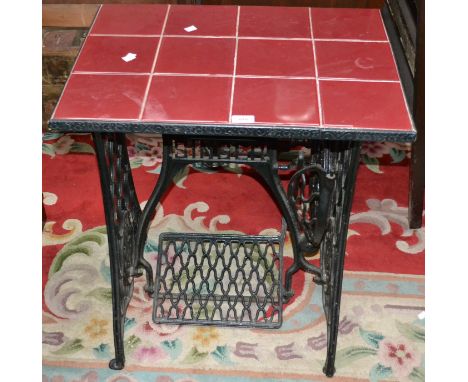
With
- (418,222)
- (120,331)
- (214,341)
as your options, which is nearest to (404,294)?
(418,222)

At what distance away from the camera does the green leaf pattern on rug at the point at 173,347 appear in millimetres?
2207

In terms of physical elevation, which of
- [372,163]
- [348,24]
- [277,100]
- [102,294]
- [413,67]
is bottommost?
[102,294]

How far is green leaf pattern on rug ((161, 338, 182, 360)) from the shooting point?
→ 2207 millimetres

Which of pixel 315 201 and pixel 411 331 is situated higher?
pixel 315 201

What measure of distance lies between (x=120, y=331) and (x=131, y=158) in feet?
3.58

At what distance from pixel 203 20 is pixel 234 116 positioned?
22.0 inches

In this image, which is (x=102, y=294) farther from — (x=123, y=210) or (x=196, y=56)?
(x=196, y=56)

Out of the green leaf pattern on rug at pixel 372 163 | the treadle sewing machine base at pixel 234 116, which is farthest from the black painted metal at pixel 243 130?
the green leaf pattern on rug at pixel 372 163

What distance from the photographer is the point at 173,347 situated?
7.30ft

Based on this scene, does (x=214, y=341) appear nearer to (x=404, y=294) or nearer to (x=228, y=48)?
(x=404, y=294)

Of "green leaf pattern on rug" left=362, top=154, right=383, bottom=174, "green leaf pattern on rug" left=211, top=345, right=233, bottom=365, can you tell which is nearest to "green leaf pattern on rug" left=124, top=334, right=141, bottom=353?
"green leaf pattern on rug" left=211, top=345, right=233, bottom=365

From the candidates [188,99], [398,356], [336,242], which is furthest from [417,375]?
[188,99]

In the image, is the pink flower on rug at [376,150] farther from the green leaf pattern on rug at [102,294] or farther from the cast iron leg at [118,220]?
the green leaf pattern on rug at [102,294]

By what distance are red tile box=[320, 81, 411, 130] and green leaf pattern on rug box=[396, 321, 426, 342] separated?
1.02 metres
